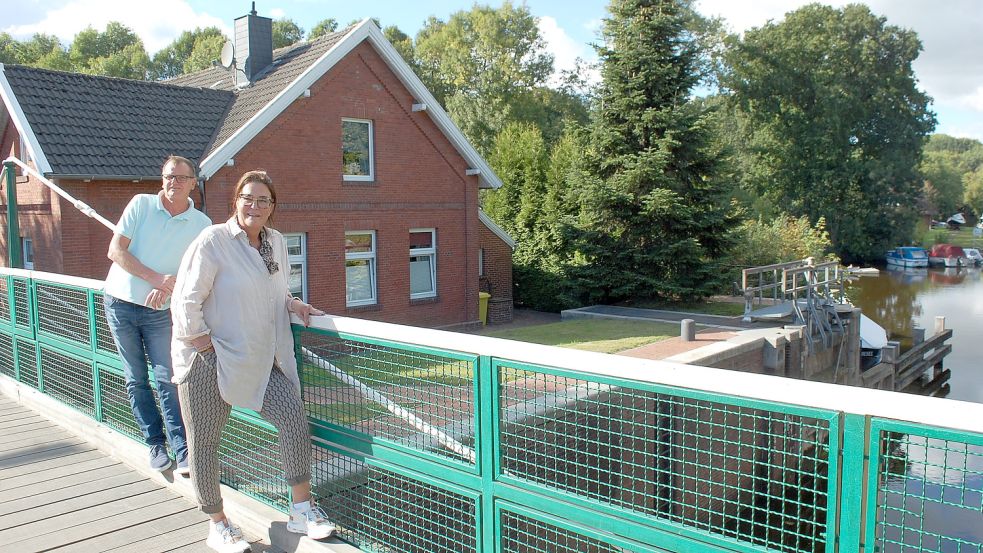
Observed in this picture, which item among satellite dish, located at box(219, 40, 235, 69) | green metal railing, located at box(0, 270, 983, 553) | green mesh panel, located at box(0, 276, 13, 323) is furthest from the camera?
satellite dish, located at box(219, 40, 235, 69)

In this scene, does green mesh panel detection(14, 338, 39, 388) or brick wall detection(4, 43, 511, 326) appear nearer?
green mesh panel detection(14, 338, 39, 388)

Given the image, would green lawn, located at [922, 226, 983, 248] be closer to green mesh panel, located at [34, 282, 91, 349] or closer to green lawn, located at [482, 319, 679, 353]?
green lawn, located at [482, 319, 679, 353]

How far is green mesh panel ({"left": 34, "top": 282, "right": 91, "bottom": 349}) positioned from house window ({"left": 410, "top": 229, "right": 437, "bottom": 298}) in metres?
12.6

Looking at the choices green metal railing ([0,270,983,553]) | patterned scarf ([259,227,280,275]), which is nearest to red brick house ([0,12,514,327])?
green metal railing ([0,270,983,553])

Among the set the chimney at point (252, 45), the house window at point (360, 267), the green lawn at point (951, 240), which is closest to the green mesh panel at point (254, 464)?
the house window at point (360, 267)

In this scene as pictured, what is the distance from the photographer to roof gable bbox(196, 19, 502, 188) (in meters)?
15.0

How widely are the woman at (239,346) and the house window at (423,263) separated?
1525 centimetres

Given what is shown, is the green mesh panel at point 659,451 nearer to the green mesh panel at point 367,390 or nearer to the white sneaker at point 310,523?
the green mesh panel at point 367,390

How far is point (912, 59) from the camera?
50562 millimetres

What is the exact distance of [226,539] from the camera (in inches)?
152

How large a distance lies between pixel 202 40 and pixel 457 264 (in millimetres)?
48170

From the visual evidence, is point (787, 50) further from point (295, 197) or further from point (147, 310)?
point (147, 310)

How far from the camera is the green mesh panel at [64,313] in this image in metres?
5.91

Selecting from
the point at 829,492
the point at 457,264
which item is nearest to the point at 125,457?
the point at 829,492
